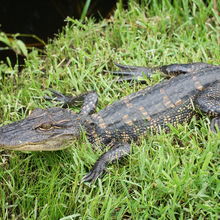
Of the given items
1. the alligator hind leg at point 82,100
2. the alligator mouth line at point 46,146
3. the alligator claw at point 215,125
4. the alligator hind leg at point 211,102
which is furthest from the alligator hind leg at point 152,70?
the alligator mouth line at point 46,146

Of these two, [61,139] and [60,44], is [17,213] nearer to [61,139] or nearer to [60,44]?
[61,139]

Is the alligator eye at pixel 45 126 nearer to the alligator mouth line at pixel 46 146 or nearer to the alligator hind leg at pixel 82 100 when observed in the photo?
the alligator mouth line at pixel 46 146

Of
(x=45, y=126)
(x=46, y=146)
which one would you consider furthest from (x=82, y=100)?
(x=46, y=146)

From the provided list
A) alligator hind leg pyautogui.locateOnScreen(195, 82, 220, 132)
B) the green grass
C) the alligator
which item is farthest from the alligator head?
alligator hind leg pyautogui.locateOnScreen(195, 82, 220, 132)

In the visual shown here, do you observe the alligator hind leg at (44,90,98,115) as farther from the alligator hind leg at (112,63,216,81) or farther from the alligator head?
the alligator hind leg at (112,63,216,81)

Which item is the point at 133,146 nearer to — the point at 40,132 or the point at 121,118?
the point at 121,118

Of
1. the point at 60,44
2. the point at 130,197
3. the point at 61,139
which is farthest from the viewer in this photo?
the point at 60,44

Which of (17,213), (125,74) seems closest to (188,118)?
(125,74)

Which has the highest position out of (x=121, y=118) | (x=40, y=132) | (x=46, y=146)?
(x=40, y=132)
